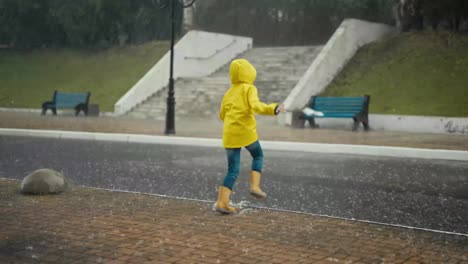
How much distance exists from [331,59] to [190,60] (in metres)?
7.77

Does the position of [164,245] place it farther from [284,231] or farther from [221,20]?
[221,20]

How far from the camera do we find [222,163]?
10875mm

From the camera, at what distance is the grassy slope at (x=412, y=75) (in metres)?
17.9

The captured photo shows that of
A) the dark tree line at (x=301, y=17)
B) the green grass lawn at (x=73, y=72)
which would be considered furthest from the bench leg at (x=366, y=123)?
the green grass lawn at (x=73, y=72)

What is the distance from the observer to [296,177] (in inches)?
362

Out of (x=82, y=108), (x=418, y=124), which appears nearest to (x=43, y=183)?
(x=418, y=124)

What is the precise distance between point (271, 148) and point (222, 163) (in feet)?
9.61

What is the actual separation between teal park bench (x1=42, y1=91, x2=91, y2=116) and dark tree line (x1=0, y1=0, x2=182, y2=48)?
23.9 feet

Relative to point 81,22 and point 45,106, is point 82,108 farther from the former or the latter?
point 81,22

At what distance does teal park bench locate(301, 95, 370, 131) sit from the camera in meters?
17.5

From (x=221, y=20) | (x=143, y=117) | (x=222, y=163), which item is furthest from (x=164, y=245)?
(x=221, y=20)

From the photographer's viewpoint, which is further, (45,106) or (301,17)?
(301,17)

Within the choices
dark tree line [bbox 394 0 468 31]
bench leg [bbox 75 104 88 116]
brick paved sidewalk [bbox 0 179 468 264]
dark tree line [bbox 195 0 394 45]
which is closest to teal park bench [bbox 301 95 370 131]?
dark tree line [bbox 394 0 468 31]

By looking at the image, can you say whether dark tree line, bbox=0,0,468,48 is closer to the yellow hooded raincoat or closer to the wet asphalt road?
the wet asphalt road
